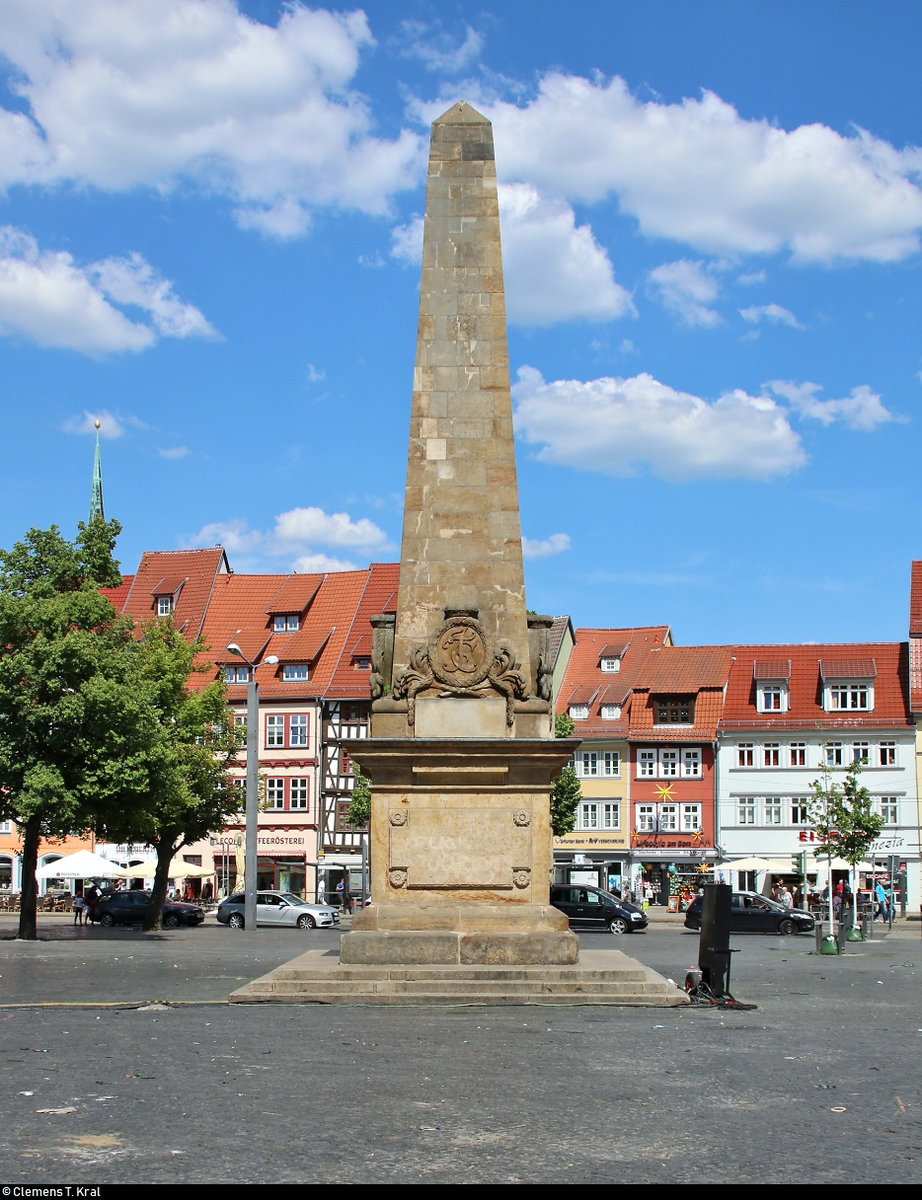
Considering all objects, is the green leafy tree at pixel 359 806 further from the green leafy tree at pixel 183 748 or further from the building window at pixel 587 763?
the building window at pixel 587 763

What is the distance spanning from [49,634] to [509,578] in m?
20.3

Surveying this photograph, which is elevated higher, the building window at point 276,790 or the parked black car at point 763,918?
the building window at point 276,790

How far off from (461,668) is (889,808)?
46469 mm

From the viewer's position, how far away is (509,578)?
16.2m

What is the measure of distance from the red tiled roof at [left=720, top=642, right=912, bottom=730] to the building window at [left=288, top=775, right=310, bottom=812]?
Result: 57.7ft

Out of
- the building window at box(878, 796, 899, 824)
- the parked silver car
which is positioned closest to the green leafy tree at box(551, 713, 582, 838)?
the parked silver car

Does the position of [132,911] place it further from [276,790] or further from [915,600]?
[915,600]

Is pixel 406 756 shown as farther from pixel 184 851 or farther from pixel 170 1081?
pixel 184 851

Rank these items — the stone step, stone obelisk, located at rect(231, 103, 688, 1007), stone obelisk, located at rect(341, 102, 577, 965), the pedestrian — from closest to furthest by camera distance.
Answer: the stone step < stone obelisk, located at rect(231, 103, 688, 1007) < stone obelisk, located at rect(341, 102, 577, 965) < the pedestrian

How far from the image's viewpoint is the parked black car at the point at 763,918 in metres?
39.8

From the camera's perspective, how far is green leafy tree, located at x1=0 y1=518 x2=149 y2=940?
107 feet

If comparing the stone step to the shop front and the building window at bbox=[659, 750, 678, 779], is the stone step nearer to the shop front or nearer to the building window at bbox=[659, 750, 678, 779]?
the shop front

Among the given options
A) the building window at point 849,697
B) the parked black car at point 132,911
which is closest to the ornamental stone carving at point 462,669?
the parked black car at point 132,911

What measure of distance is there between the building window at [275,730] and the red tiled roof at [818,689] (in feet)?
60.6
